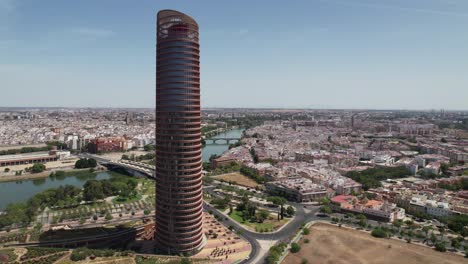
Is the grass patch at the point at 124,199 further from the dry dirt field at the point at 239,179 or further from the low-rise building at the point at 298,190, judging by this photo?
the low-rise building at the point at 298,190

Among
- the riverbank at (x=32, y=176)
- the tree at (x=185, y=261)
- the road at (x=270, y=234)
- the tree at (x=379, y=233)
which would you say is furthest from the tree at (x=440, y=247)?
the riverbank at (x=32, y=176)

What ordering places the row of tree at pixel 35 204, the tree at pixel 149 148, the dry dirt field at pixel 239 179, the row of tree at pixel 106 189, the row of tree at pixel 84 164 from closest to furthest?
the row of tree at pixel 35 204 < the row of tree at pixel 106 189 < the dry dirt field at pixel 239 179 < the row of tree at pixel 84 164 < the tree at pixel 149 148

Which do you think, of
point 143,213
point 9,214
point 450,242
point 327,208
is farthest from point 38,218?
point 450,242

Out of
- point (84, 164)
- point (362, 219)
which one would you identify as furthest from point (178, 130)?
point (84, 164)

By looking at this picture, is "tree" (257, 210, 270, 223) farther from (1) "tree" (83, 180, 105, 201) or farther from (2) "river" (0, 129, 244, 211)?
(2) "river" (0, 129, 244, 211)

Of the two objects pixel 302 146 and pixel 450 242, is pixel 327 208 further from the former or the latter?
pixel 302 146

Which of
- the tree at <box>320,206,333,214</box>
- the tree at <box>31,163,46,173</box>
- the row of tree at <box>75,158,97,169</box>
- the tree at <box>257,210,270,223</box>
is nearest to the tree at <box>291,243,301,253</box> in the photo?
the tree at <box>257,210,270,223</box>

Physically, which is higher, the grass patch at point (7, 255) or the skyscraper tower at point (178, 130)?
the skyscraper tower at point (178, 130)
